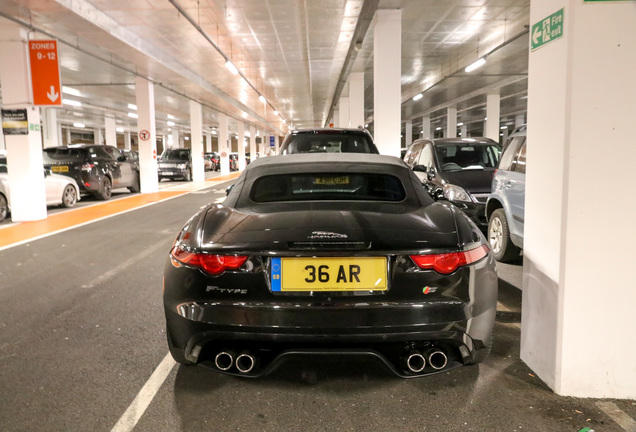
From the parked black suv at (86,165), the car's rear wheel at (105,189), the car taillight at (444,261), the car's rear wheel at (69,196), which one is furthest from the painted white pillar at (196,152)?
the car taillight at (444,261)

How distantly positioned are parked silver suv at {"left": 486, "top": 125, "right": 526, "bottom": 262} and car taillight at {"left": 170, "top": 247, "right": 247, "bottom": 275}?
3.84 metres

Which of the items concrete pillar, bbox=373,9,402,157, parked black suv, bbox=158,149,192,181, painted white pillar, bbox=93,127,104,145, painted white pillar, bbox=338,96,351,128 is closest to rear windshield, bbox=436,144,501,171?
concrete pillar, bbox=373,9,402,157

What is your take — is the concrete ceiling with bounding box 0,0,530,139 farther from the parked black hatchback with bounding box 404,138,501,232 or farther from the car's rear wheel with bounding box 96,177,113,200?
the parked black hatchback with bounding box 404,138,501,232

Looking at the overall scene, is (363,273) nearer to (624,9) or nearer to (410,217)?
(410,217)

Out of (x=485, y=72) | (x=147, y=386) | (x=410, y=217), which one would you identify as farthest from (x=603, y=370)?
(x=485, y=72)

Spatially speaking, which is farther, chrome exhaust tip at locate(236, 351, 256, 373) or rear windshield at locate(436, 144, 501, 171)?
rear windshield at locate(436, 144, 501, 171)

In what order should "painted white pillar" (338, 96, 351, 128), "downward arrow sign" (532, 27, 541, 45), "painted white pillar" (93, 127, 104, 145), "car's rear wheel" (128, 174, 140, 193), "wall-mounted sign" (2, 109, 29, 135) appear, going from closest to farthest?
"downward arrow sign" (532, 27, 541, 45), "wall-mounted sign" (2, 109, 29, 135), "car's rear wheel" (128, 174, 140, 193), "painted white pillar" (338, 96, 351, 128), "painted white pillar" (93, 127, 104, 145)

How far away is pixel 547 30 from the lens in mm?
2734

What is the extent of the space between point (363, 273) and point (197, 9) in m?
12.1

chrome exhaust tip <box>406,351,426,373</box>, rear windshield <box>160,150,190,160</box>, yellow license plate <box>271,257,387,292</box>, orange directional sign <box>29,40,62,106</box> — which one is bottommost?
chrome exhaust tip <box>406,351,426,373</box>

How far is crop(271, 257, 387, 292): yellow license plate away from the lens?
2.29 metres

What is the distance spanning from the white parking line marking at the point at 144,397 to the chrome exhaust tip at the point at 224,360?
534mm

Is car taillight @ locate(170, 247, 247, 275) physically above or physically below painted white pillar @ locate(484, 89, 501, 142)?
below

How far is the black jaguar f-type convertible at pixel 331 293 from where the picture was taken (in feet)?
7.50
